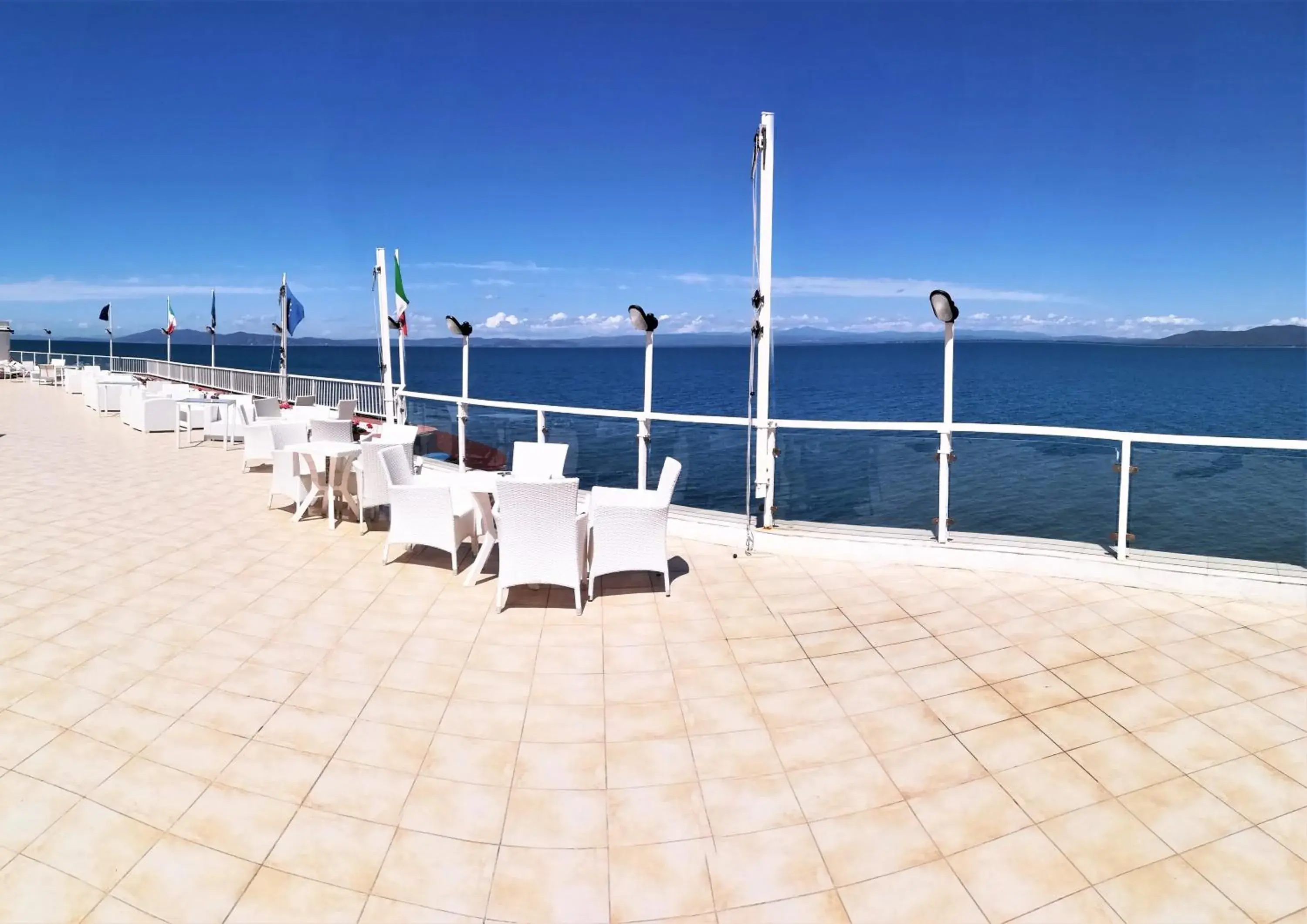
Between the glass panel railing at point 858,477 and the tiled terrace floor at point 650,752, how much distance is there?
0.91m

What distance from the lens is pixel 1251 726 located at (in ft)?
9.41

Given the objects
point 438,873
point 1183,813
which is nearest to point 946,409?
point 1183,813

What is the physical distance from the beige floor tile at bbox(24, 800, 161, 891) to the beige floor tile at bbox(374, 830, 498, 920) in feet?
2.47

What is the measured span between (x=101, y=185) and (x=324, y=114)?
18.1 m

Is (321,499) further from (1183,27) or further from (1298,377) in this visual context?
(1298,377)

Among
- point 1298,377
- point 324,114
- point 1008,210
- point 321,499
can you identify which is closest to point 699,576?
point 321,499

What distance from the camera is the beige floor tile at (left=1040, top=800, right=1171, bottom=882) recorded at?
212 cm

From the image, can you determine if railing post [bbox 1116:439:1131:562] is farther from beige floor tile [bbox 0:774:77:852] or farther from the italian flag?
the italian flag

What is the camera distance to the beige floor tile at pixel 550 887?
6.42 feet

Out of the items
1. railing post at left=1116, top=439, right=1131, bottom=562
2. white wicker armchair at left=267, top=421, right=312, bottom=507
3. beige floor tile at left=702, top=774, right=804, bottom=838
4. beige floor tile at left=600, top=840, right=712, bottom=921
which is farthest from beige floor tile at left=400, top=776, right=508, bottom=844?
white wicker armchair at left=267, top=421, right=312, bottom=507

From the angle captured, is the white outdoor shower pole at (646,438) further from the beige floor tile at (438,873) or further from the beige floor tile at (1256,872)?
the beige floor tile at (1256,872)

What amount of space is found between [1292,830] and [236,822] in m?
3.38

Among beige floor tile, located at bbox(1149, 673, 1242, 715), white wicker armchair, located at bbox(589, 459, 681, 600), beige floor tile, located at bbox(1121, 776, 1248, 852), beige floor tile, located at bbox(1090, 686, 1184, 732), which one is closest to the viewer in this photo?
beige floor tile, located at bbox(1121, 776, 1248, 852)

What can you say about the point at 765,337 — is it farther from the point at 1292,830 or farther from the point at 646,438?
the point at 1292,830
